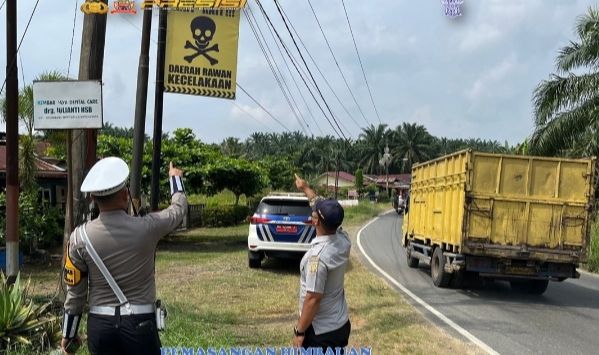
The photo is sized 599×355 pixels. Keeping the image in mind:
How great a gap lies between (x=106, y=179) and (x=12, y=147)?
216 inches

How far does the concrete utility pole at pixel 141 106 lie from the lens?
9.73 metres

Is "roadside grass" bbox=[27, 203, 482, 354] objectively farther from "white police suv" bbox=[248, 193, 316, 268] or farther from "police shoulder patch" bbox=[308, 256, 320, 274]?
"police shoulder patch" bbox=[308, 256, 320, 274]

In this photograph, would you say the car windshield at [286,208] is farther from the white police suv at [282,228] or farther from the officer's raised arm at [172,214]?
the officer's raised arm at [172,214]

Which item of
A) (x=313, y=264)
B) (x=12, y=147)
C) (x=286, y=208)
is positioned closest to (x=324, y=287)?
(x=313, y=264)

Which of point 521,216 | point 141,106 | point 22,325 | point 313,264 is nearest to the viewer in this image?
point 313,264

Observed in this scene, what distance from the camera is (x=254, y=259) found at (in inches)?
565

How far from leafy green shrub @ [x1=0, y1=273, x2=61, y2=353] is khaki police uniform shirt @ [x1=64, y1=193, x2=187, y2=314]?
2550 millimetres

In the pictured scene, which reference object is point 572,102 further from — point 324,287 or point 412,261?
point 324,287

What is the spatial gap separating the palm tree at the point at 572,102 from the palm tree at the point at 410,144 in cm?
7222

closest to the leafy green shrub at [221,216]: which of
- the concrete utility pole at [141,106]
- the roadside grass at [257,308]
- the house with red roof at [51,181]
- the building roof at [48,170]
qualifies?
the house with red roof at [51,181]

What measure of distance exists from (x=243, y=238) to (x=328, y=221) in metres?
20.4

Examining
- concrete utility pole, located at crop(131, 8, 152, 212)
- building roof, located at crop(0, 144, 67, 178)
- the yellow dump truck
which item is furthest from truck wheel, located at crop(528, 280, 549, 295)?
building roof, located at crop(0, 144, 67, 178)

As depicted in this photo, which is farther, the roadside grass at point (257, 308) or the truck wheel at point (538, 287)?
the truck wheel at point (538, 287)

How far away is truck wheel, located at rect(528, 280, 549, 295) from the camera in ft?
39.8
